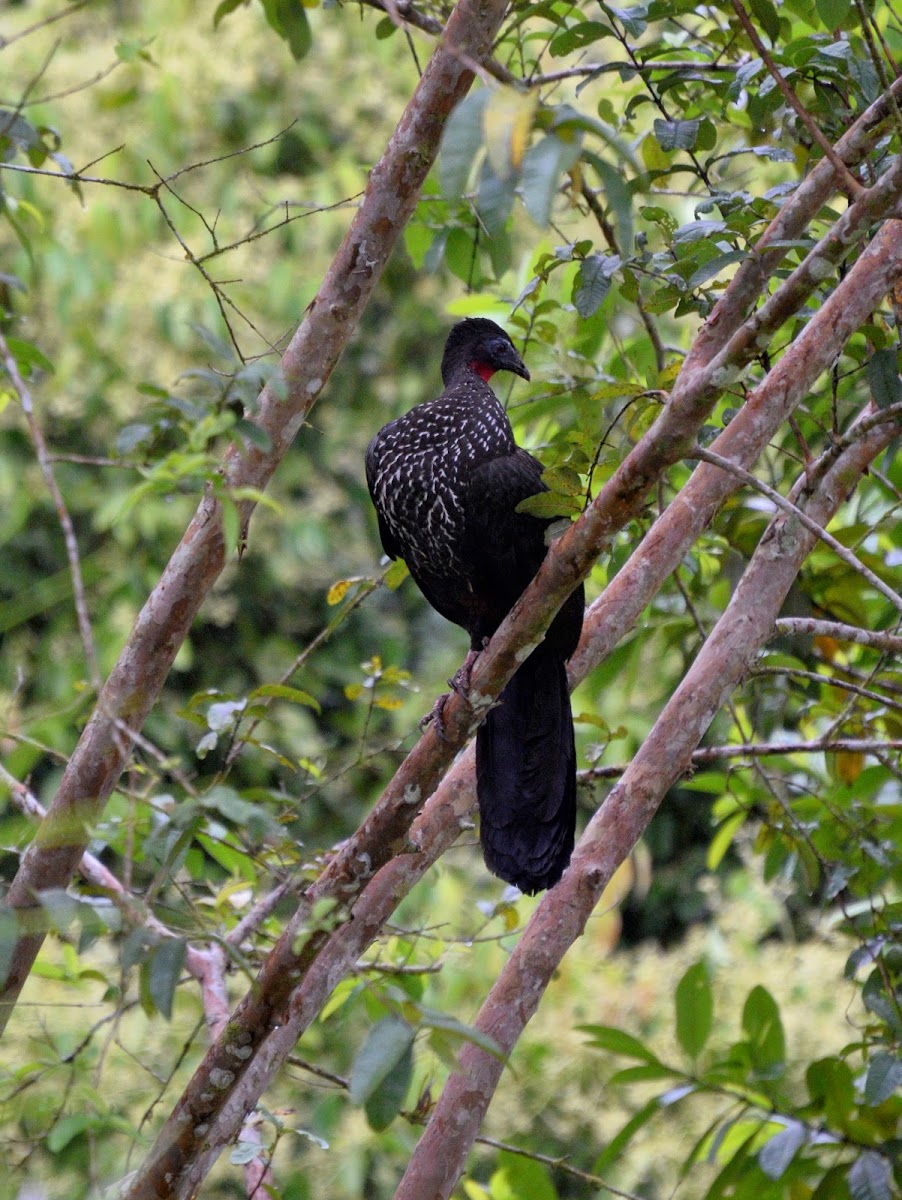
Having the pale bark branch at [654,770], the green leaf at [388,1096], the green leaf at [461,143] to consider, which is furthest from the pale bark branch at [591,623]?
the green leaf at [461,143]

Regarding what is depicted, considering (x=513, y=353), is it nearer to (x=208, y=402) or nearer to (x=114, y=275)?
(x=208, y=402)

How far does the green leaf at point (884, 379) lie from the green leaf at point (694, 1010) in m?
1.07

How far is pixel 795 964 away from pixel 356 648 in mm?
1922

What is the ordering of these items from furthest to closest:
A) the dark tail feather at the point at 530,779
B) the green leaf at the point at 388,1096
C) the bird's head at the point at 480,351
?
the bird's head at the point at 480,351 < the dark tail feather at the point at 530,779 < the green leaf at the point at 388,1096

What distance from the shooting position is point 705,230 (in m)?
1.92

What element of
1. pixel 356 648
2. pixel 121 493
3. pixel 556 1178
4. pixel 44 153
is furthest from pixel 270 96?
pixel 556 1178

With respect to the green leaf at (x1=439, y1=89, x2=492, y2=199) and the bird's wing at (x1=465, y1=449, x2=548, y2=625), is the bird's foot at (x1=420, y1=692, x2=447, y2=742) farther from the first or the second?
the green leaf at (x1=439, y1=89, x2=492, y2=199)

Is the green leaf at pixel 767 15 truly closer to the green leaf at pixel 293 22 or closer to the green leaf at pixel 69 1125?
the green leaf at pixel 293 22

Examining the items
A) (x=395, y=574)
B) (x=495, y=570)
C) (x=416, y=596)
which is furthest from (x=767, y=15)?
(x=416, y=596)

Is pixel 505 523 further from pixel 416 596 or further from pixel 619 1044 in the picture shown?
pixel 416 596

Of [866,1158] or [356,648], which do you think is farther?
[356,648]

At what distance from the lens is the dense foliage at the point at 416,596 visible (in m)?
1.61

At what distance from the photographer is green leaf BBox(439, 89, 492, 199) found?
986 millimetres

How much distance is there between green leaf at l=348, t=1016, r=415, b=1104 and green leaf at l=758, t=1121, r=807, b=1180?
1.43 m
